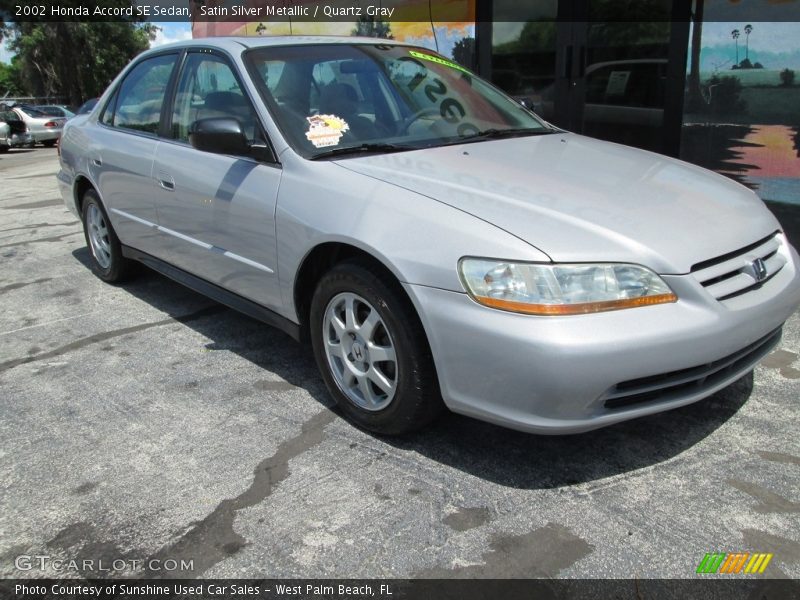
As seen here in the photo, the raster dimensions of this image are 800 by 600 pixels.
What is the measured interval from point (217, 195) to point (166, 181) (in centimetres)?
63

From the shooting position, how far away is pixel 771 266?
2.96 m

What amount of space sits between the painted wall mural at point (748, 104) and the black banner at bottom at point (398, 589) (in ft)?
16.9

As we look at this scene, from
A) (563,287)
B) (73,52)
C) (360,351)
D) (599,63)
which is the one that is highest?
(73,52)

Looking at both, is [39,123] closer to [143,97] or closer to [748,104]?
[143,97]

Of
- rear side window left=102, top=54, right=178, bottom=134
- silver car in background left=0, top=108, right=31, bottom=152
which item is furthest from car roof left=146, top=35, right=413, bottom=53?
silver car in background left=0, top=108, right=31, bottom=152

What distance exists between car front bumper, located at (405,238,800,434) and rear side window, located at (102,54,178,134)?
8.56ft

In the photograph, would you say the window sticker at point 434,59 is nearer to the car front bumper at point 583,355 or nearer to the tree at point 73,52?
the car front bumper at point 583,355

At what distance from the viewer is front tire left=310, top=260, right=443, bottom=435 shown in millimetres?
2768

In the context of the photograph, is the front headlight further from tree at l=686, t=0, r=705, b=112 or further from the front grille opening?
tree at l=686, t=0, r=705, b=112

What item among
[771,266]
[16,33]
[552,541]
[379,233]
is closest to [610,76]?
[771,266]

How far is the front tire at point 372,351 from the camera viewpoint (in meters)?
2.77

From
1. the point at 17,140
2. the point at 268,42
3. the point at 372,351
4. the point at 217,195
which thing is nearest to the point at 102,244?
the point at 217,195

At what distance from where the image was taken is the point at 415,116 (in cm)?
367

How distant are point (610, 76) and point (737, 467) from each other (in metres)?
6.16
